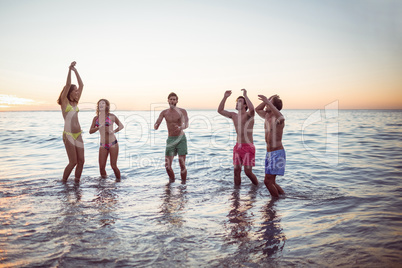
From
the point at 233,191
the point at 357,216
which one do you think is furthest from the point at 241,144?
the point at 357,216

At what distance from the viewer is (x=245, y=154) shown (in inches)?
270

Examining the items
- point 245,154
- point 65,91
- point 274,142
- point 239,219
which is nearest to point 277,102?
point 274,142

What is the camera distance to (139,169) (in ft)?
31.9

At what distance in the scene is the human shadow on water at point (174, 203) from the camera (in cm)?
482

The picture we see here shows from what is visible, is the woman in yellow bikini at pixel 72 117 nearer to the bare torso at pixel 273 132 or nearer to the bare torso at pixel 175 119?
the bare torso at pixel 175 119

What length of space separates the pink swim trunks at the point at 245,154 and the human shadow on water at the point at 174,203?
165cm

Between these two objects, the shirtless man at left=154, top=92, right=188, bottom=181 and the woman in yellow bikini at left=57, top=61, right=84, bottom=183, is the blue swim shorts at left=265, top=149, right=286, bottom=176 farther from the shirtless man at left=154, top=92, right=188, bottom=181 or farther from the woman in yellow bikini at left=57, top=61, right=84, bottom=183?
the woman in yellow bikini at left=57, top=61, right=84, bottom=183

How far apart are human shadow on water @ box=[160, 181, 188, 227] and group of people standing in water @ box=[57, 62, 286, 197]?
2.59 feet

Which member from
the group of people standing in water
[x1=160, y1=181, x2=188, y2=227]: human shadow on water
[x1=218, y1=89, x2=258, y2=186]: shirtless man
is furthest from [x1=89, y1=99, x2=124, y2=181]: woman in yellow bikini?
[x1=218, y1=89, x2=258, y2=186]: shirtless man

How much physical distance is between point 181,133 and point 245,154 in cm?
197

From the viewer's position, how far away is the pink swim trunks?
682 centimetres

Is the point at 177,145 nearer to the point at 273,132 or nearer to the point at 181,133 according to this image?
the point at 181,133

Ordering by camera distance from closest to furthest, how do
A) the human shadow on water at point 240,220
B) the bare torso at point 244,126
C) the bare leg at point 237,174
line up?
the human shadow on water at point 240,220 < the bare torso at point 244,126 < the bare leg at point 237,174

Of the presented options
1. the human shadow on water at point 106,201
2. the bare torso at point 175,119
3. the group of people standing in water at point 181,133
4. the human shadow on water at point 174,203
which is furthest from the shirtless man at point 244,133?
the human shadow on water at point 106,201
